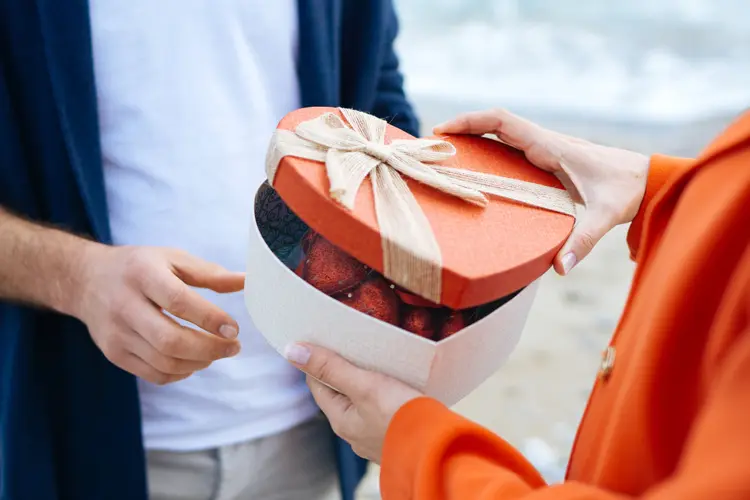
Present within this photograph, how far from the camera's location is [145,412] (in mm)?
1031

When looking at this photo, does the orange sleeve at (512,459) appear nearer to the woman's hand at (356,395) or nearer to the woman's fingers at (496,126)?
the woman's hand at (356,395)

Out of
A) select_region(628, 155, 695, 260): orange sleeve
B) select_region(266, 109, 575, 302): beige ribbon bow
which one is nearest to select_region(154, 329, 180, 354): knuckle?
select_region(266, 109, 575, 302): beige ribbon bow

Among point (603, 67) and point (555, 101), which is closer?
point (555, 101)

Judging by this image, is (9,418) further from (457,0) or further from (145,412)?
(457,0)

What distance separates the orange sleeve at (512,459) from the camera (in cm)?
41

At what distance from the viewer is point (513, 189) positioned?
73 cm

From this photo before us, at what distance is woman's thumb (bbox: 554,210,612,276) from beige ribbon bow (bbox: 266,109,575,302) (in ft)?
0.09

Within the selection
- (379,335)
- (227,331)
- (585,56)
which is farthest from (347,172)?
(585,56)

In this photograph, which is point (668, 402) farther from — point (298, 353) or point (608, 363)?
point (298, 353)

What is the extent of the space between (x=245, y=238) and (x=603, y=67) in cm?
Answer: 597

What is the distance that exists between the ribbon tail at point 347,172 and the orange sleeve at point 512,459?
0.20m

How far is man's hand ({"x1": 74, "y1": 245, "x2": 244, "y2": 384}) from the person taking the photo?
766 millimetres

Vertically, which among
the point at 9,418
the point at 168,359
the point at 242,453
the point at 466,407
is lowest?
the point at 466,407

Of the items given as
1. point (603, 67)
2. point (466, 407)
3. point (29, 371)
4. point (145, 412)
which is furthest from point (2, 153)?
point (603, 67)
